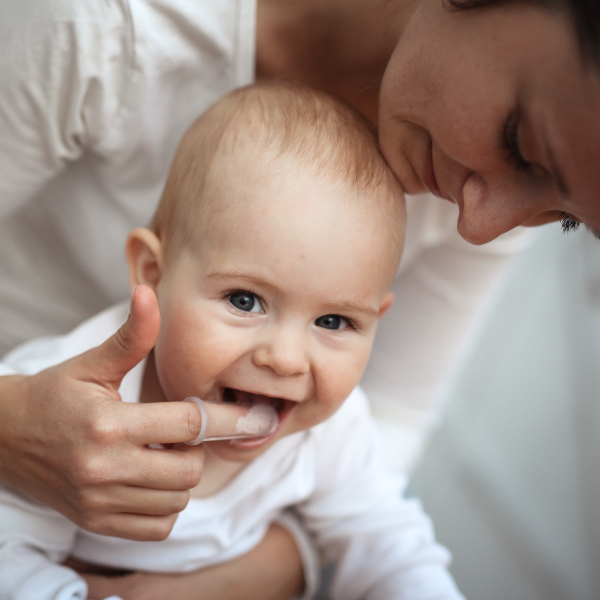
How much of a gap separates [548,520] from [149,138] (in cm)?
166

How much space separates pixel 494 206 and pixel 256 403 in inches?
14.6

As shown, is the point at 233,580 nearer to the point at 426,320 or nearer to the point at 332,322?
the point at 332,322

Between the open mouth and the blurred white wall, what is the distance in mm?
1387

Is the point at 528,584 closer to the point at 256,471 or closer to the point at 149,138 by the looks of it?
the point at 256,471

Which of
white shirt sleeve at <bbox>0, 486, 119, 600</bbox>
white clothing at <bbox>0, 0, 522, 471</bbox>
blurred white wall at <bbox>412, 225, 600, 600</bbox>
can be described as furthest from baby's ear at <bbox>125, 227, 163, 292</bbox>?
blurred white wall at <bbox>412, 225, 600, 600</bbox>

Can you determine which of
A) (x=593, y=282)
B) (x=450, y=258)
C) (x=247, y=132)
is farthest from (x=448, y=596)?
(x=593, y=282)

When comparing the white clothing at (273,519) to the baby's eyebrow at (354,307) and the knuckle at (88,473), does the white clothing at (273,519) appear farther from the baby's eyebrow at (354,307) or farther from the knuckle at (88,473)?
the baby's eyebrow at (354,307)

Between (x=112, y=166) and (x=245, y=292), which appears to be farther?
(x=112, y=166)

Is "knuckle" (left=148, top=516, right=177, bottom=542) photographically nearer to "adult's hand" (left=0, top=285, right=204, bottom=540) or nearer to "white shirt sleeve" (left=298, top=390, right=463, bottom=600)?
"adult's hand" (left=0, top=285, right=204, bottom=540)

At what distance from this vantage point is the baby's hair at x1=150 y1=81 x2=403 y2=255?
0.70 meters

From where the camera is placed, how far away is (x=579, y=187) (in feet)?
1.82

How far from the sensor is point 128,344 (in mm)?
579

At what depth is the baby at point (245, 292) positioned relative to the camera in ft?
2.20

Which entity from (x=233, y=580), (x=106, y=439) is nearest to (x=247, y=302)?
(x=106, y=439)
